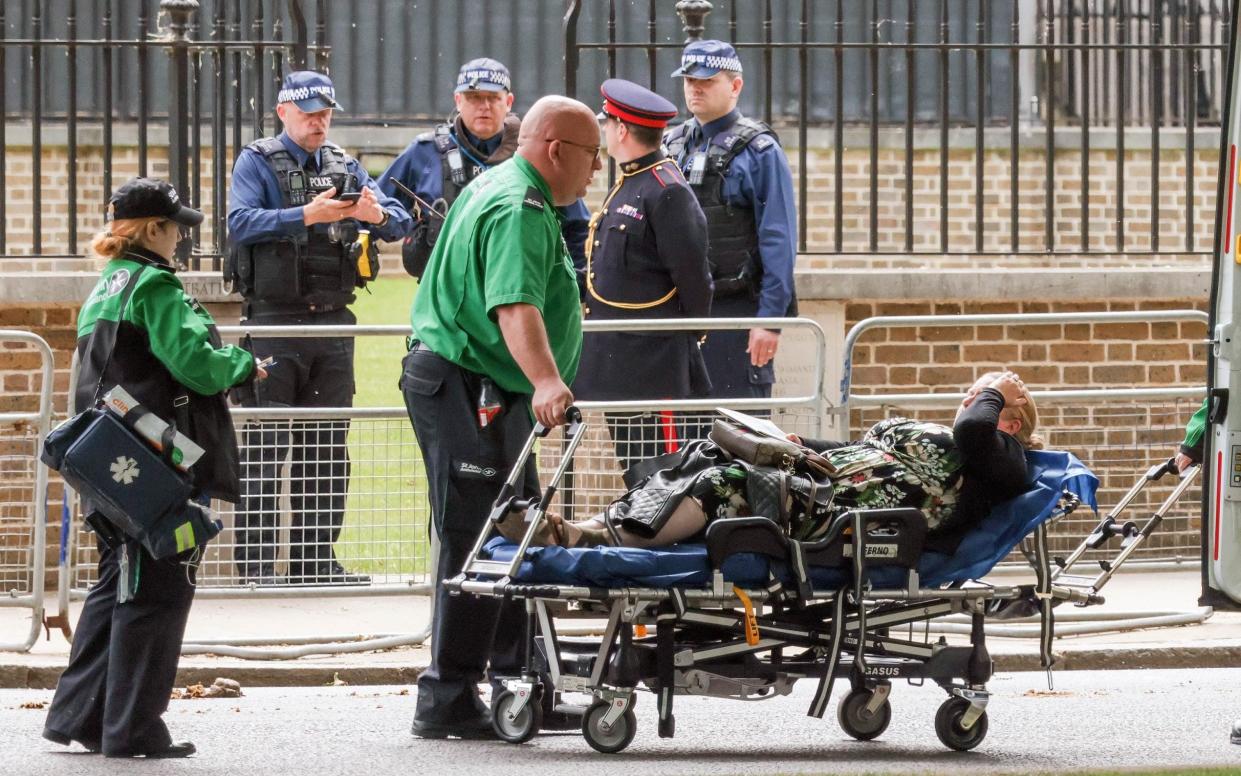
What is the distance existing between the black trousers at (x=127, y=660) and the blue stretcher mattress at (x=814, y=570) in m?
0.98

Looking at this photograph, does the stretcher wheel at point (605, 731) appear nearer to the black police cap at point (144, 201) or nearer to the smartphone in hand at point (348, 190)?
the black police cap at point (144, 201)

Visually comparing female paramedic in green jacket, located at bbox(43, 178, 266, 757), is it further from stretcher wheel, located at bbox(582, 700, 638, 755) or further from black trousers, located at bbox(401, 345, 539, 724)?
stretcher wheel, located at bbox(582, 700, 638, 755)

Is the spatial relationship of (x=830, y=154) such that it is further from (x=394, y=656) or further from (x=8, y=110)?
(x=394, y=656)

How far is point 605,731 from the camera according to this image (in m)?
6.39

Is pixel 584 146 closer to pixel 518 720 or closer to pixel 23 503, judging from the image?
pixel 518 720

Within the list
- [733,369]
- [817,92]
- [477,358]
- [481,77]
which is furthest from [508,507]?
[817,92]

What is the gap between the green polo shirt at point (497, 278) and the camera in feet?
20.8

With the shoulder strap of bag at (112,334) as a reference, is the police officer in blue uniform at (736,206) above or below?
above

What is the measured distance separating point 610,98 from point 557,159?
168 cm

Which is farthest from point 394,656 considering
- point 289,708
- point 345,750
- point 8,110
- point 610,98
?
point 8,110

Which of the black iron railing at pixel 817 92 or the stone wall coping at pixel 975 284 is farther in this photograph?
the black iron railing at pixel 817 92

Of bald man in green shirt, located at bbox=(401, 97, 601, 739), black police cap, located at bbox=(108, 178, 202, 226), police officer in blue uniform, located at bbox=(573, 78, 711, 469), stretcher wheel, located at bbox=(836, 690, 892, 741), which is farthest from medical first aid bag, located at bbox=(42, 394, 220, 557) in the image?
police officer in blue uniform, located at bbox=(573, 78, 711, 469)

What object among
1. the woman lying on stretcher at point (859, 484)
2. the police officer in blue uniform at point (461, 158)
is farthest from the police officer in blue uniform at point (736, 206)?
the woman lying on stretcher at point (859, 484)

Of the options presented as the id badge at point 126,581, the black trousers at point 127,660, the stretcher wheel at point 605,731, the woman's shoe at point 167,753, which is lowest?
the woman's shoe at point 167,753
